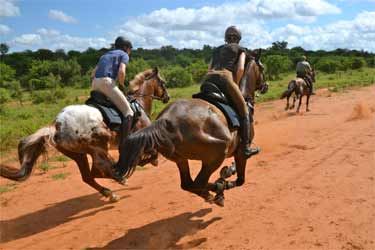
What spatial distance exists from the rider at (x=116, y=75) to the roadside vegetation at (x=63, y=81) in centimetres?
609

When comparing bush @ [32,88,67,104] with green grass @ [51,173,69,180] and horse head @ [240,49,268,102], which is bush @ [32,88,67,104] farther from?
horse head @ [240,49,268,102]

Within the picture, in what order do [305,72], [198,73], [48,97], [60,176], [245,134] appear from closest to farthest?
[245,134]
[60,176]
[305,72]
[48,97]
[198,73]

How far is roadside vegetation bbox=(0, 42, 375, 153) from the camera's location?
1800 centimetres

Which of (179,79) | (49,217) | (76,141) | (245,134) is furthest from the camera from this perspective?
(179,79)

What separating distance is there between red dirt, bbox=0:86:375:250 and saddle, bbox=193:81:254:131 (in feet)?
4.78

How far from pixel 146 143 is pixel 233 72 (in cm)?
186

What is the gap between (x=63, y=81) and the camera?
39.9 meters

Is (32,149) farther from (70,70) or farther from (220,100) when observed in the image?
(70,70)

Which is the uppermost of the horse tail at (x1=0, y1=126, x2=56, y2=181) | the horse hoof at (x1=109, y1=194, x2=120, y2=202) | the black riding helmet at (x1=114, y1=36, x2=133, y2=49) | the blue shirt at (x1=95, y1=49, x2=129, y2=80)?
the black riding helmet at (x1=114, y1=36, x2=133, y2=49)

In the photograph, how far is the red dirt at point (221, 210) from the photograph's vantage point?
209 inches

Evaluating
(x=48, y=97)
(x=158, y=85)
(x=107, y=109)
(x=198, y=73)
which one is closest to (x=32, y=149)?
(x=107, y=109)

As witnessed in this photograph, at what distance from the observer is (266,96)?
23844mm

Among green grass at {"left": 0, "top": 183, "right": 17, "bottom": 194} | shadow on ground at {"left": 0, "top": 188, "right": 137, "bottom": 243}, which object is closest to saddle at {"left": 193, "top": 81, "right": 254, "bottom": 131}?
shadow on ground at {"left": 0, "top": 188, "right": 137, "bottom": 243}

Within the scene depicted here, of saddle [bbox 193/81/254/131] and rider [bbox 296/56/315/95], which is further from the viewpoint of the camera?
rider [bbox 296/56/315/95]
